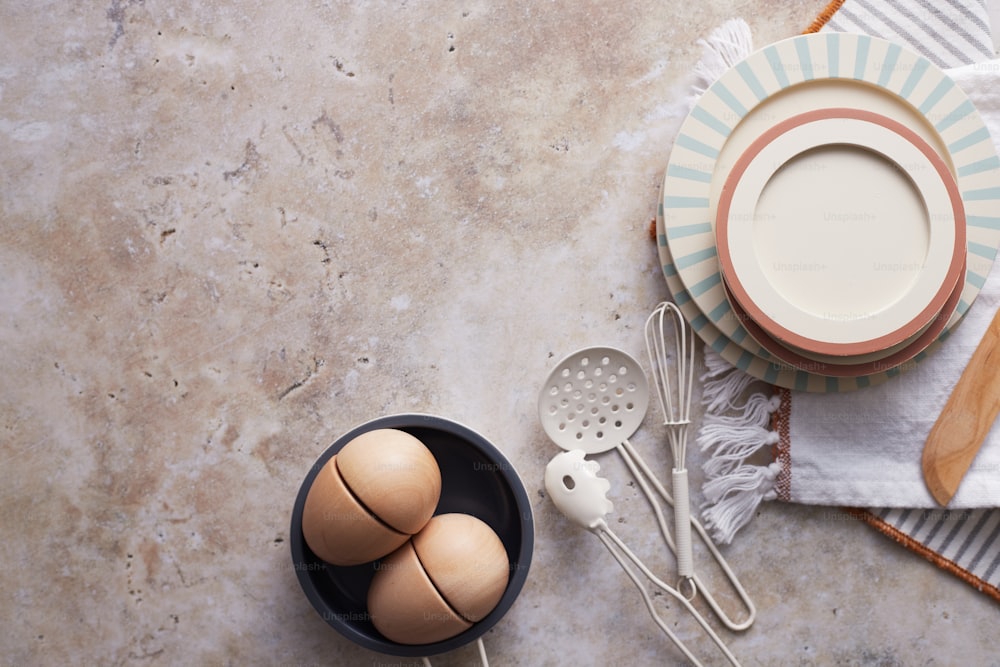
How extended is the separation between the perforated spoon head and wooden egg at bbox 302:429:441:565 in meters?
0.20

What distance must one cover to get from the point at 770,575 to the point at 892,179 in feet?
1.67

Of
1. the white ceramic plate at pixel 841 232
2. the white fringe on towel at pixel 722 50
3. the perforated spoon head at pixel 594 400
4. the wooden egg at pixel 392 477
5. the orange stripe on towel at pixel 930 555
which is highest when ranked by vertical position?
the white fringe on towel at pixel 722 50

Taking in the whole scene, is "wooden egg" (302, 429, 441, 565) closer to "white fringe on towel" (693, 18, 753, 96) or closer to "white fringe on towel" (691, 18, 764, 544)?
"white fringe on towel" (691, 18, 764, 544)

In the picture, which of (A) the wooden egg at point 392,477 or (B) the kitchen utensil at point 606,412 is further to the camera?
(B) the kitchen utensil at point 606,412

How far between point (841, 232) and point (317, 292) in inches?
24.9

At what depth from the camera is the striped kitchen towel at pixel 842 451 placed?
944 mm

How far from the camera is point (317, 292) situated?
3.20ft

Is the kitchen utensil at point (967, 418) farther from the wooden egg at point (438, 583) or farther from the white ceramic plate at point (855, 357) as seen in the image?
the wooden egg at point (438, 583)

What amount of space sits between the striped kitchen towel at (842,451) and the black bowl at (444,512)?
26 centimetres

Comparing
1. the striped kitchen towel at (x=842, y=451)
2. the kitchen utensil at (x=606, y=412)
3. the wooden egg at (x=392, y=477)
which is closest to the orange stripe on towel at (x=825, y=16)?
the striped kitchen towel at (x=842, y=451)

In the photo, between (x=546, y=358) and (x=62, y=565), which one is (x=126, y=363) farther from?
(x=546, y=358)

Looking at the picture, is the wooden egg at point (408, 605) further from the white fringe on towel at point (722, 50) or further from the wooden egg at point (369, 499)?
the white fringe on towel at point (722, 50)

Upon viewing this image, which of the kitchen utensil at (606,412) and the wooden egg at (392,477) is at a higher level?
→ the wooden egg at (392,477)

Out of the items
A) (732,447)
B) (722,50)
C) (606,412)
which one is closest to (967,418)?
(732,447)
